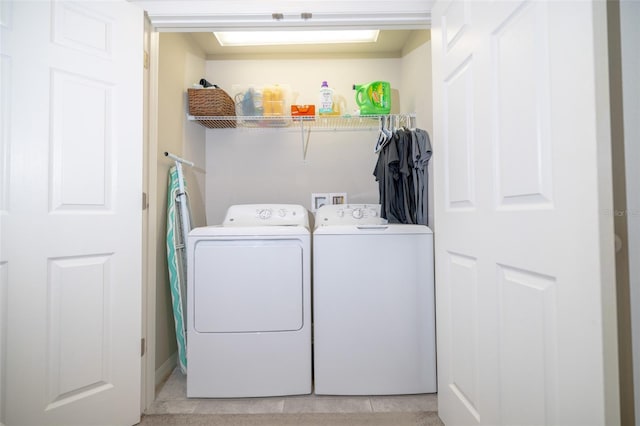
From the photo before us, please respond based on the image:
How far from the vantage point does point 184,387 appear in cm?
178

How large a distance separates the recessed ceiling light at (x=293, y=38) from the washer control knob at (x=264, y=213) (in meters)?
1.26

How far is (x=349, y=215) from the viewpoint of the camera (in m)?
2.07

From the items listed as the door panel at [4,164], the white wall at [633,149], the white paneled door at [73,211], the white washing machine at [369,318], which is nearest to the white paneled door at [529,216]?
the white wall at [633,149]

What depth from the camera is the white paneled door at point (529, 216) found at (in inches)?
26.2

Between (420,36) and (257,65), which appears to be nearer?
(420,36)

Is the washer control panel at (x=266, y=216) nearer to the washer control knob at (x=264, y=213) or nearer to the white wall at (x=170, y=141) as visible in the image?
the washer control knob at (x=264, y=213)

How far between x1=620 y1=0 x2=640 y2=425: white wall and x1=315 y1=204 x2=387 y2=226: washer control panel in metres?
1.32

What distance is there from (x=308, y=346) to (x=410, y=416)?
59 cm

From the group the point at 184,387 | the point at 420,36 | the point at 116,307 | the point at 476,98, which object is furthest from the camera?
the point at 420,36

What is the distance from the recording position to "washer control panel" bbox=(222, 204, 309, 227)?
6.70 feet

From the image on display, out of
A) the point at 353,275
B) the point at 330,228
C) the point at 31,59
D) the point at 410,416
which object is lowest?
the point at 410,416

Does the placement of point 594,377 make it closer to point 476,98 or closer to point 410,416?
point 476,98

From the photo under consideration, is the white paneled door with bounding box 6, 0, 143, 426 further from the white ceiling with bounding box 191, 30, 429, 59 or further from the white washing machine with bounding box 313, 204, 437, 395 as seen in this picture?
the white ceiling with bounding box 191, 30, 429, 59

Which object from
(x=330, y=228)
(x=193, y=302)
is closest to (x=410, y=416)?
(x=330, y=228)
